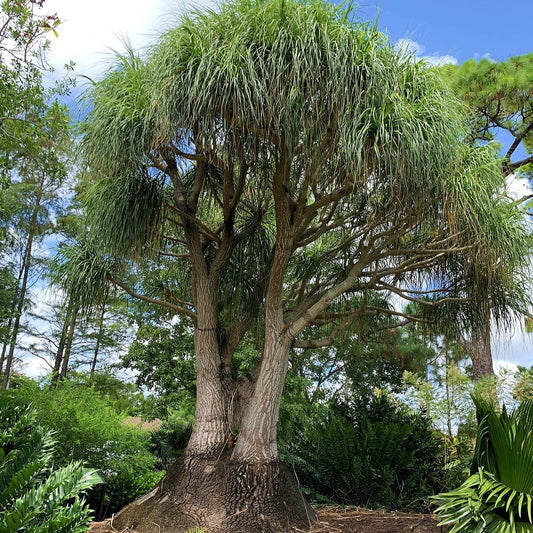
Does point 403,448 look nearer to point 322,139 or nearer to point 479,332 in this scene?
point 479,332

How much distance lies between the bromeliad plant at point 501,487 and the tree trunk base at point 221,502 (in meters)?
1.38

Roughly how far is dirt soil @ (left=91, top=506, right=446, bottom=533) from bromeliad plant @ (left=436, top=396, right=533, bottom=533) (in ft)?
2.76

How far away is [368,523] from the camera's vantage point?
176 inches

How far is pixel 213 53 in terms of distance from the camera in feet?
13.3

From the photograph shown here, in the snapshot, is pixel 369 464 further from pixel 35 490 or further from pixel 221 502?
pixel 35 490

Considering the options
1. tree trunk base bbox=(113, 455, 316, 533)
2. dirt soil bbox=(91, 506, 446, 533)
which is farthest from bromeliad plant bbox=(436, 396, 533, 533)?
tree trunk base bbox=(113, 455, 316, 533)

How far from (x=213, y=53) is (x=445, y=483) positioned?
4.98 metres

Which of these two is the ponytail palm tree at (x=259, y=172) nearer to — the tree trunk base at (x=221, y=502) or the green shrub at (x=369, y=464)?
the tree trunk base at (x=221, y=502)

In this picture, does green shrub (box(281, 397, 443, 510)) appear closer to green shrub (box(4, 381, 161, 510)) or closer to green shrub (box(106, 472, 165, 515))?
green shrub (box(106, 472, 165, 515))

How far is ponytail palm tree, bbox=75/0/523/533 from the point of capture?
4012mm

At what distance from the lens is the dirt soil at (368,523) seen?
4.25m

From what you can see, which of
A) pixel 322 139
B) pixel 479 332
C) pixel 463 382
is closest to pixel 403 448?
pixel 463 382

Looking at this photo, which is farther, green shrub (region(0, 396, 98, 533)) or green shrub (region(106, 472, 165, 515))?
green shrub (region(106, 472, 165, 515))

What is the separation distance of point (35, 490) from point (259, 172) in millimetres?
3750
